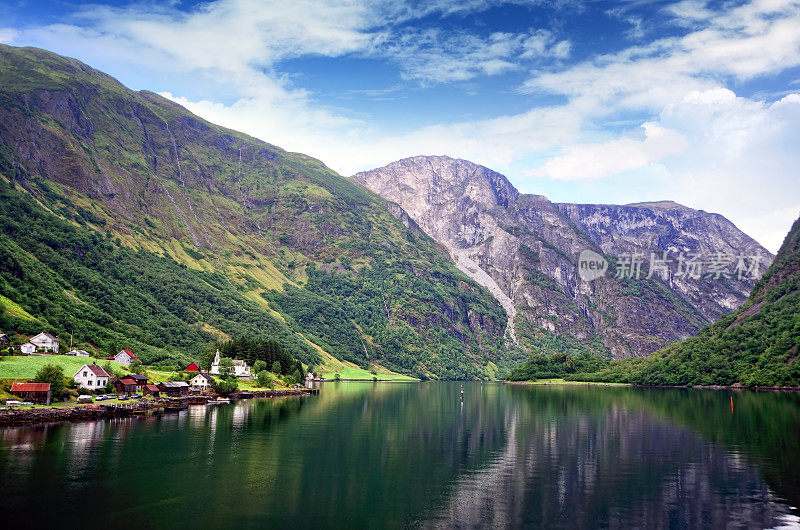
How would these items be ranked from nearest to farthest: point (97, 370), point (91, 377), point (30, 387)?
point (30, 387) < point (91, 377) < point (97, 370)

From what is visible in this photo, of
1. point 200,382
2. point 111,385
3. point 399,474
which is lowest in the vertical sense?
point 200,382

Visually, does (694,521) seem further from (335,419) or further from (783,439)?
(335,419)

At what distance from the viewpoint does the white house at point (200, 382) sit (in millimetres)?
145750

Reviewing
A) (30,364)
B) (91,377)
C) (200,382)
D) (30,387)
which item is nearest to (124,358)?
(200,382)

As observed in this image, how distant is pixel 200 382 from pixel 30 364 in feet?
161

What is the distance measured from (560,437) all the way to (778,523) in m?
41.9

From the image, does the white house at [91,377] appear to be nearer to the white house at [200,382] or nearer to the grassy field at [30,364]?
the grassy field at [30,364]

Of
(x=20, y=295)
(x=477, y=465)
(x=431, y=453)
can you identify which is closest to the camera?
(x=477, y=465)

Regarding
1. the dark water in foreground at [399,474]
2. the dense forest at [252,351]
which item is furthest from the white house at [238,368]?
the dark water in foreground at [399,474]

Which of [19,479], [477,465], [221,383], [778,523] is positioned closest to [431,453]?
[477,465]

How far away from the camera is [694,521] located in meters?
36.1

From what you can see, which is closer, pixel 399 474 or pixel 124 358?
pixel 399 474

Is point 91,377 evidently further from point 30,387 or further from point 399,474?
point 399,474

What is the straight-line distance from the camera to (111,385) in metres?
112
